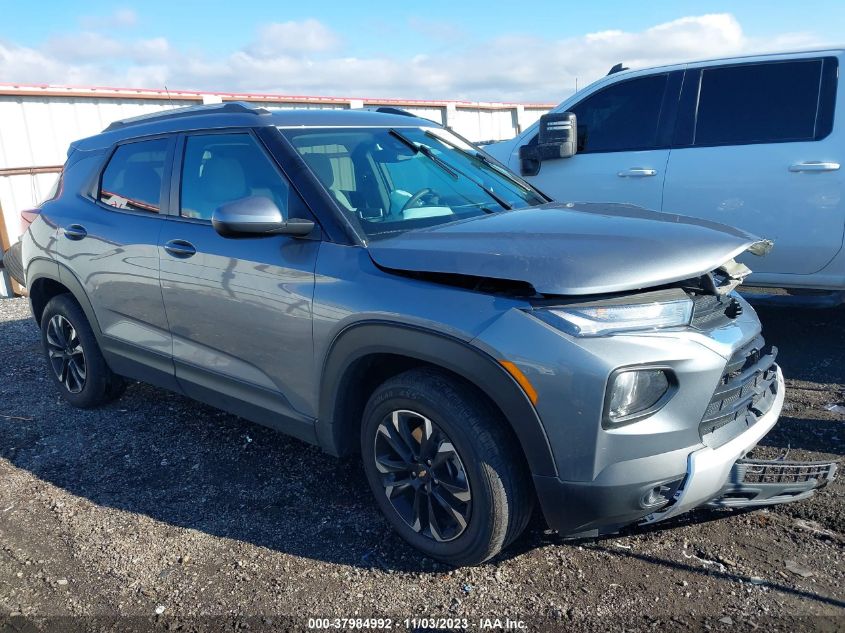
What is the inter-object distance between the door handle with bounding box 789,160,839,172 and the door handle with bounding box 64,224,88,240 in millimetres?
4681

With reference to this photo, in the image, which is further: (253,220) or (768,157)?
(768,157)

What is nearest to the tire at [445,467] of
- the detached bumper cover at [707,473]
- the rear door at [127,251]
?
the detached bumper cover at [707,473]

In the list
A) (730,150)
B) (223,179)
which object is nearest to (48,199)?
(223,179)

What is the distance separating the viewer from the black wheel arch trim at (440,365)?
2527mm

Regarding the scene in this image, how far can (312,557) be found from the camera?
3127 millimetres

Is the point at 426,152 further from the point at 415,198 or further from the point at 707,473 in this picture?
the point at 707,473

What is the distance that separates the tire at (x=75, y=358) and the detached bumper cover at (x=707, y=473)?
11.7ft

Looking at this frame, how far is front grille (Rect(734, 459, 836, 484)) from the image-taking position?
2755 mm

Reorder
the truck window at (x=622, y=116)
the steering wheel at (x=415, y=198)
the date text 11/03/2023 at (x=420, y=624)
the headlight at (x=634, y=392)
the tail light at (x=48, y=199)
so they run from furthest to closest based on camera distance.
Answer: the truck window at (x=622, y=116) → the tail light at (x=48, y=199) → the steering wheel at (x=415, y=198) → the date text 11/03/2023 at (x=420, y=624) → the headlight at (x=634, y=392)

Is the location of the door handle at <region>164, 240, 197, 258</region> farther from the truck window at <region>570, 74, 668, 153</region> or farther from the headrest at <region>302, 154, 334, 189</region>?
the truck window at <region>570, 74, 668, 153</region>

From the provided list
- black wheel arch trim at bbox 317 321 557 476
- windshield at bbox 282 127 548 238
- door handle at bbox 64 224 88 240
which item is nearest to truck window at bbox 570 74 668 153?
windshield at bbox 282 127 548 238

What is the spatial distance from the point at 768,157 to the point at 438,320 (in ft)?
11.8

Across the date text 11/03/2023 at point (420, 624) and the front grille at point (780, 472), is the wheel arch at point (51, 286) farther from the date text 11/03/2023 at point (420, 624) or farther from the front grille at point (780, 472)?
the front grille at point (780, 472)

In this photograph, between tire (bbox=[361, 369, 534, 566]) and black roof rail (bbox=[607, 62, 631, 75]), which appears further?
black roof rail (bbox=[607, 62, 631, 75])
